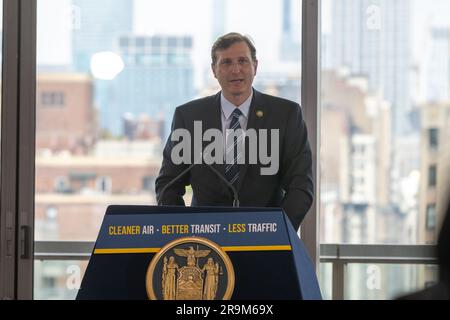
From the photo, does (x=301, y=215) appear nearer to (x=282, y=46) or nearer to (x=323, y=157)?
(x=323, y=157)

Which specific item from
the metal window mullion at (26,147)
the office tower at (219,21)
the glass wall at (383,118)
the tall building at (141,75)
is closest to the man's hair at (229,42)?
the office tower at (219,21)

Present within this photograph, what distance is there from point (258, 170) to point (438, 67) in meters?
1.07

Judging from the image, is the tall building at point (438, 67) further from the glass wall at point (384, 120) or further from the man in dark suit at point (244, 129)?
the man in dark suit at point (244, 129)

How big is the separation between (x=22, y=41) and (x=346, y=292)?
214 centimetres

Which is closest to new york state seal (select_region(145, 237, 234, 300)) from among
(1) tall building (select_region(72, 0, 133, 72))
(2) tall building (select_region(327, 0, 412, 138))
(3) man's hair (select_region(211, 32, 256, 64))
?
(3) man's hair (select_region(211, 32, 256, 64))

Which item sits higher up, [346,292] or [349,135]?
[349,135]

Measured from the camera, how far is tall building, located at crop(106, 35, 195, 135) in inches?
171

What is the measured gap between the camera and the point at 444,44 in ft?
13.7

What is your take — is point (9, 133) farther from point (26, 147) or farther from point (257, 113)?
point (257, 113)

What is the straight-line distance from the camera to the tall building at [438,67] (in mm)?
4188

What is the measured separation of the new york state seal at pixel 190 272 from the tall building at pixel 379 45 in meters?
2.64

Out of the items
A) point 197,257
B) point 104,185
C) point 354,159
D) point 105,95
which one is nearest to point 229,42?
point 105,95

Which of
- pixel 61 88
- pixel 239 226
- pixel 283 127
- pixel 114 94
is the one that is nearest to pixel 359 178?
pixel 283 127

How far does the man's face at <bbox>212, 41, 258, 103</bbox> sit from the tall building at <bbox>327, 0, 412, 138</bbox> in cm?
48
